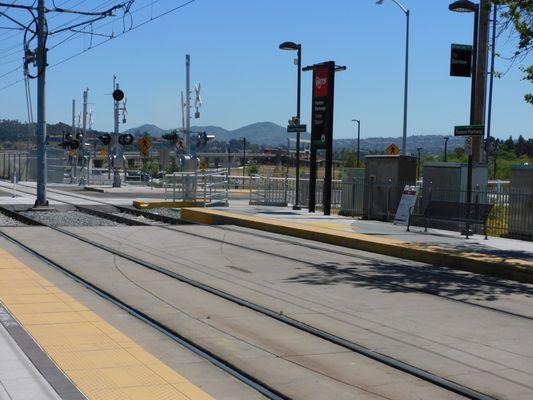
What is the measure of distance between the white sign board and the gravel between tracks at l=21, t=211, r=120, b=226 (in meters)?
8.74

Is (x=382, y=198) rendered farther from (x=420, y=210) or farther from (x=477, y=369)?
(x=477, y=369)

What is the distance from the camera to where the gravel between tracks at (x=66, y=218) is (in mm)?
23984

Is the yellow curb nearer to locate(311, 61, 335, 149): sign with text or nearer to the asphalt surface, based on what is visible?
locate(311, 61, 335, 149): sign with text

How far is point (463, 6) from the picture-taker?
731 inches

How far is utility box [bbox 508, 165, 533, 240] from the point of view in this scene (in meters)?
19.3

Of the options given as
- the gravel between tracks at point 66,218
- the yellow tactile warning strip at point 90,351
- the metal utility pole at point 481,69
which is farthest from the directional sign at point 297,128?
the yellow tactile warning strip at point 90,351

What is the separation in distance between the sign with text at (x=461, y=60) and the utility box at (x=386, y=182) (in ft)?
17.4

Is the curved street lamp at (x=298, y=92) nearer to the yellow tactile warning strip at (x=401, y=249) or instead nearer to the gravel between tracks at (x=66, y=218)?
the yellow tactile warning strip at (x=401, y=249)

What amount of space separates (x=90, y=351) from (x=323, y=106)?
19443mm

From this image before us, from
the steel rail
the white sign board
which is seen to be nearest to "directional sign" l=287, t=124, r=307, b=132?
the white sign board

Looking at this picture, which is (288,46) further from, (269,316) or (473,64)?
(269,316)

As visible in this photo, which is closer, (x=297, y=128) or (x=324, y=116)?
(x=324, y=116)

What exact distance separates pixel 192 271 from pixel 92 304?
11.6 feet

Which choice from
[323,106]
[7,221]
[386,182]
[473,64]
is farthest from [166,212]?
[473,64]
